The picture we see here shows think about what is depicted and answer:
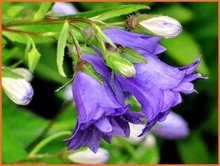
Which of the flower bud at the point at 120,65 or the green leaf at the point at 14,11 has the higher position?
the flower bud at the point at 120,65

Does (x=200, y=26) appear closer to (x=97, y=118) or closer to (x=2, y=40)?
(x=2, y=40)

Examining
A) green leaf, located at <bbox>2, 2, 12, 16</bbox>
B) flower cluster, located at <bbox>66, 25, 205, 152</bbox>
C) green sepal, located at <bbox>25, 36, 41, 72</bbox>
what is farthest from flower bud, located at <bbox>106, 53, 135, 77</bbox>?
green leaf, located at <bbox>2, 2, 12, 16</bbox>

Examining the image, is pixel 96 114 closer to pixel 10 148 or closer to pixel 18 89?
pixel 18 89

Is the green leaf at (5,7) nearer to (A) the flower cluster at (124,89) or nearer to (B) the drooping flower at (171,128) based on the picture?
(A) the flower cluster at (124,89)

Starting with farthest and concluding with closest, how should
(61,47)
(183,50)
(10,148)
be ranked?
(183,50)
(10,148)
(61,47)

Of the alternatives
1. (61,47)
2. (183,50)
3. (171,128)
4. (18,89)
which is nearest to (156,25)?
(61,47)

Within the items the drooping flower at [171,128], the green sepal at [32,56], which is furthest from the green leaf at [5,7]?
the drooping flower at [171,128]
